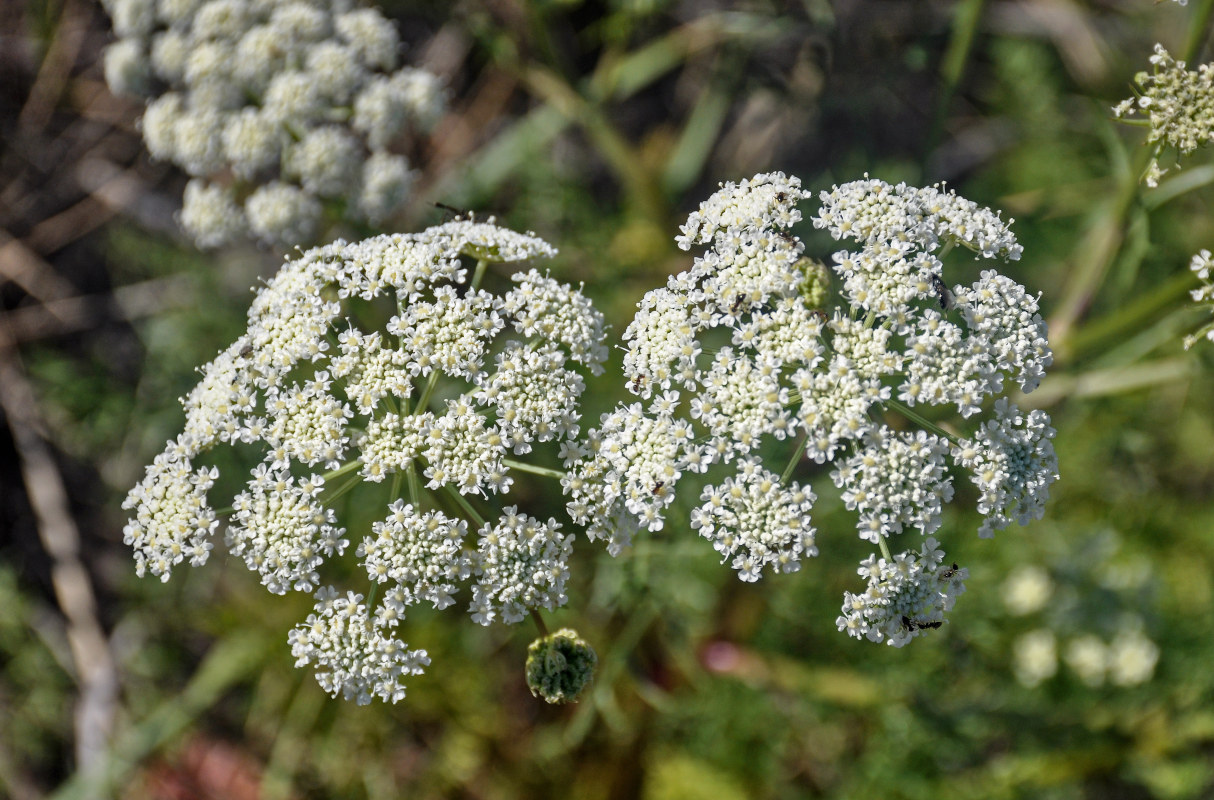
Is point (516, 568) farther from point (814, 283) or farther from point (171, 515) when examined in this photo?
point (814, 283)

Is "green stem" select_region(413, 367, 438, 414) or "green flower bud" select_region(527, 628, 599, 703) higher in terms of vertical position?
"green stem" select_region(413, 367, 438, 414)

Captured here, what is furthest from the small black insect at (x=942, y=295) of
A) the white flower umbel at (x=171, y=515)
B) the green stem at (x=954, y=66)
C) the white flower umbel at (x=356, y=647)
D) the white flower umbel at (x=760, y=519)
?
the white flower umbel at (x=171, y=515)

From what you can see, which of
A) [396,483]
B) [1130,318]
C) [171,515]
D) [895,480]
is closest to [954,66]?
[1130,318]

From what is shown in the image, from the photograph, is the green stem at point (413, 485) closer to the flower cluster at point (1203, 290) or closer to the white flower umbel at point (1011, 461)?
the white flower umbel at point (1011, 461)

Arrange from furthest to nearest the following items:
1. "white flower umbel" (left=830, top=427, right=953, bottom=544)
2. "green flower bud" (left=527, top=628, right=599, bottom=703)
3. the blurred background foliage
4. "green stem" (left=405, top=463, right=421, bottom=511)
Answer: the blurred background foliage < "green stem" (left=405, top=463, right=421, bottom=511) < "green flower bud" (left=527, top=628, right=599, bottom=703) < "white flower umbel" (left=830, top=427, right=953, bottom=544)

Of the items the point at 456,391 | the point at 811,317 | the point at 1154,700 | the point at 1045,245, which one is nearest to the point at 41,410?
the point at 456,391

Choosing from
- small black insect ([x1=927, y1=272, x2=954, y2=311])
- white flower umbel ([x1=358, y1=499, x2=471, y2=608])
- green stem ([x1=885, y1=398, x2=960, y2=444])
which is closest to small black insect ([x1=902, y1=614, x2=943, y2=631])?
green stem ([x1=885, y1=398, x2=960, y2=444])

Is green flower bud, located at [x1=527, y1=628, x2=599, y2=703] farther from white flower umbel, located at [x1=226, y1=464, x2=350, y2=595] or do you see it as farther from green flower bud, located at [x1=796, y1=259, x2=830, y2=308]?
green flower bud, located at [x1=796, y1=259, x2=830, y2=308]
